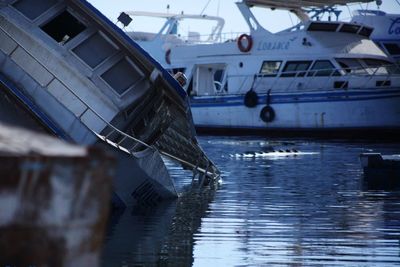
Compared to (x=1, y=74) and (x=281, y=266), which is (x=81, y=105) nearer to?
(x=1, y=74)

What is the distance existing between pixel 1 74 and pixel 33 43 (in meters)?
1.31

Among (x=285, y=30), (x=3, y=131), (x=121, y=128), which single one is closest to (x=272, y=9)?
(x=285, y=30)

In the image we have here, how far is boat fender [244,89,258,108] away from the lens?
4081 centimetres

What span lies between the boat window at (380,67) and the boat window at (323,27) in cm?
187

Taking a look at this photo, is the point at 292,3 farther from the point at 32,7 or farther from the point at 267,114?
the point at 32,7

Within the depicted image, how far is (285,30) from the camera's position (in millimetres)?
41156

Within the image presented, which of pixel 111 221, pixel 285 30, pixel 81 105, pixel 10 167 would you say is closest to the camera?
pixel 10 167

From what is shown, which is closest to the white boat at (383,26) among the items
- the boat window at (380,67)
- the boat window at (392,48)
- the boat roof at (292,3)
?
the boat window at (392,48)

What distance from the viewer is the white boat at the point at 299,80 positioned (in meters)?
37.4

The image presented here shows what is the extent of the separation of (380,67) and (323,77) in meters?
2.32

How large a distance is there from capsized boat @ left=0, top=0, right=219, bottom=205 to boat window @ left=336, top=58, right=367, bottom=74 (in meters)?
24.0

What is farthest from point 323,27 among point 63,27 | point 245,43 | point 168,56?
point 63,27

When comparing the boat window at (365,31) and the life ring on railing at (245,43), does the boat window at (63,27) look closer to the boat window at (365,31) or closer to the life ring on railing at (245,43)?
the life ring on railing at (245,43)

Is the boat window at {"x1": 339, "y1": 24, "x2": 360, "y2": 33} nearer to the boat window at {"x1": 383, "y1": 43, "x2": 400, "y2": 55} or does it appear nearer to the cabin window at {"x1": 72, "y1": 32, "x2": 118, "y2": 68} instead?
the boat window at {"x1": 383, "y1": 43, "x2": 400, "y2": 55}
